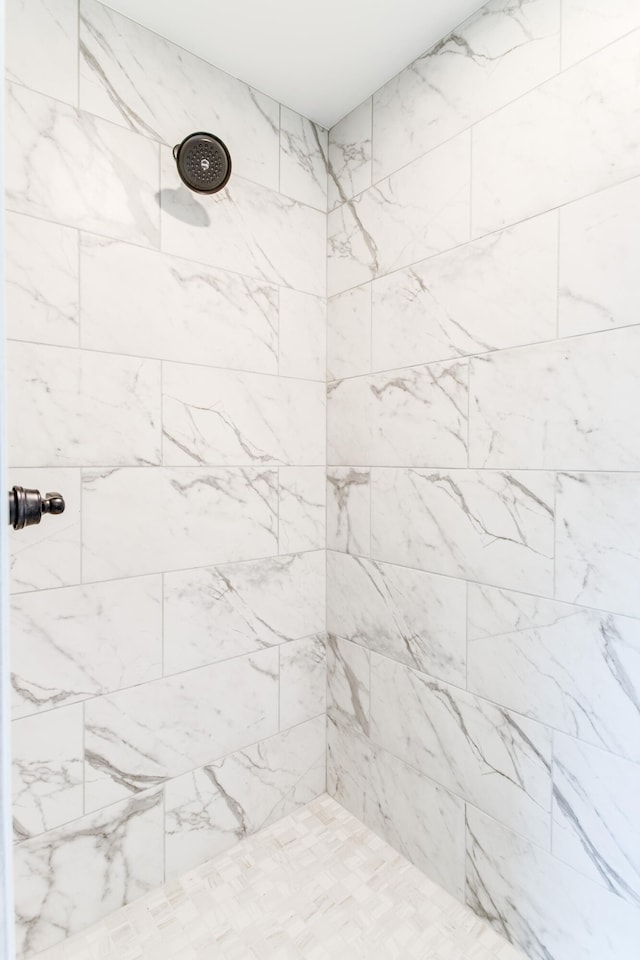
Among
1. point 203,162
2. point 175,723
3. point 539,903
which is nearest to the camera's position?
point 539,903

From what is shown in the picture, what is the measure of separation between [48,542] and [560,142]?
4.58 feet

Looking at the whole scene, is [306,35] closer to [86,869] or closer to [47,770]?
[47,770]

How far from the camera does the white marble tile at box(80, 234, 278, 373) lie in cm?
123

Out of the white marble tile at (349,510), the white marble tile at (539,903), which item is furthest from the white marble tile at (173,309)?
the white marble tile at (539,903)

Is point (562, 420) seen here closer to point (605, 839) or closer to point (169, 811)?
point (605, 839)

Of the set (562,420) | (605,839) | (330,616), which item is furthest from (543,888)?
(562,420)

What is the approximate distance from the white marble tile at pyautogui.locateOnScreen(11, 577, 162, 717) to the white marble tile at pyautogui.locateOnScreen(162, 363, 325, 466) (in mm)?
371

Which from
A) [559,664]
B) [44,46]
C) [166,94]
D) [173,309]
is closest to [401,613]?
[559,664]

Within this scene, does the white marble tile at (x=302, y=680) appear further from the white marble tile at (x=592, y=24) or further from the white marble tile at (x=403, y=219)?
the white marble tile at (x=592, y=24)

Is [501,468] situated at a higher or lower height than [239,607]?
higher

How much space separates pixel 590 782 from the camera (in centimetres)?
105

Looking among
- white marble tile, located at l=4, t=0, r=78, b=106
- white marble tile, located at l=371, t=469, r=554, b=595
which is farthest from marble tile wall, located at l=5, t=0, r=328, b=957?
white marble tile, located at l=371, t=469, r=554, b=595

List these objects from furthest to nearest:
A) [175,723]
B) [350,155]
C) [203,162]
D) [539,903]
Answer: [350,155], [175,723], [203,162], [539,903]

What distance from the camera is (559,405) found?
1105mm
